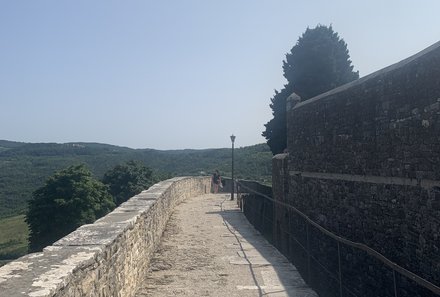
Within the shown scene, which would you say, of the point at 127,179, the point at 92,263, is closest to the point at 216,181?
the point at 127,179

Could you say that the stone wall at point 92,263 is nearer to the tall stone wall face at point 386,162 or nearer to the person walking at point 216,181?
the tall stone wall face at point 386,162

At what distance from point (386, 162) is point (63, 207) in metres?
26.4

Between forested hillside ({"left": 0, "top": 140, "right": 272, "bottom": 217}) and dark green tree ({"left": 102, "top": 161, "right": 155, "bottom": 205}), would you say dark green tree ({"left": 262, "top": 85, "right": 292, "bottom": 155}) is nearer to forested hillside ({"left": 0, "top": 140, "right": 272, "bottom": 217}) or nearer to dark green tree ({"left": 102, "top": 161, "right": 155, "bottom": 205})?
dark green tree ({"left": 102, "top": 161, "right": 155, "bottom": 205})

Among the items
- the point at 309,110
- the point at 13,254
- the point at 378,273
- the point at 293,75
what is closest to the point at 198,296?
the point at 378,273

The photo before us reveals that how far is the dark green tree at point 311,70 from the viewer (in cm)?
2517

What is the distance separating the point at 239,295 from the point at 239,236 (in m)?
5.27

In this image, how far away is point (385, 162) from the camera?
7805 mm

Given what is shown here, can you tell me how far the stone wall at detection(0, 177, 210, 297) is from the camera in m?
3.35

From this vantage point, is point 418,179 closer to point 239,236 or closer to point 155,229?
point 155,229

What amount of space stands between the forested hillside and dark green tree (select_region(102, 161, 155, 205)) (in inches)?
397

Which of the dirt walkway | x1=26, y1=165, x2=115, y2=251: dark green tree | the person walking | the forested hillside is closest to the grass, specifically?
the forested hillside

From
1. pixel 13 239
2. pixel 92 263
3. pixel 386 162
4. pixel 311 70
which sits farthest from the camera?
pixel 13 239

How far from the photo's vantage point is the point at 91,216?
100 feet

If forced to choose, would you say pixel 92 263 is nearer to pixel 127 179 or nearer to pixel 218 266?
pixel 218 266
